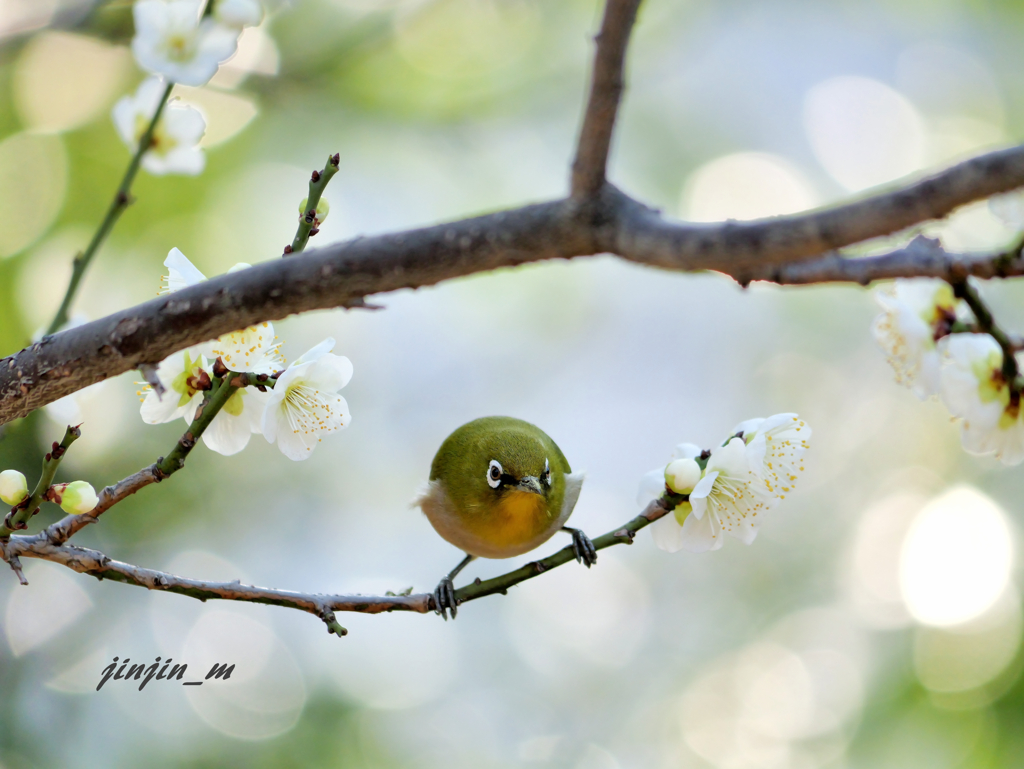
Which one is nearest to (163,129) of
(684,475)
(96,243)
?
(96,243)

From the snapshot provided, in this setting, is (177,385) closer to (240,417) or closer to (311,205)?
(240,417)

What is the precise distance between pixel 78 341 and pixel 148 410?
0.37ft

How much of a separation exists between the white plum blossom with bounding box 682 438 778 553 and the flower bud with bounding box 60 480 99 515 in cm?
39

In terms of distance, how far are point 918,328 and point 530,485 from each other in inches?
20.3

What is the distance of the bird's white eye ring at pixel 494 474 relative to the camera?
3.12 feet

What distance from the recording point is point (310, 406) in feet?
1.99

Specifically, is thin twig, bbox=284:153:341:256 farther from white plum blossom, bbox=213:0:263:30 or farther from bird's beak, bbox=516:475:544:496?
bird's beak, bbox=516:475:544:496

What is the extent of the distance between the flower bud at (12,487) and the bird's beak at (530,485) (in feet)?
1.65

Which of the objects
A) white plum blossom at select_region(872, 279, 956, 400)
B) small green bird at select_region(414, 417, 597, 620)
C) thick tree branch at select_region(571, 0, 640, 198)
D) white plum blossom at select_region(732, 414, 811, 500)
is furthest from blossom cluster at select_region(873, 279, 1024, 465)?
small green bird at select_region(414, 417, 597, 620)

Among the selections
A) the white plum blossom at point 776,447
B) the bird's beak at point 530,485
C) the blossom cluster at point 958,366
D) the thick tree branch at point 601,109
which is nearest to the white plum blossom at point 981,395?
the blossom cluster at point 958,366

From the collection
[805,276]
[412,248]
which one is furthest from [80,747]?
[805,276]

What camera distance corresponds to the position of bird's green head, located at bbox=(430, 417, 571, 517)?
0.94m

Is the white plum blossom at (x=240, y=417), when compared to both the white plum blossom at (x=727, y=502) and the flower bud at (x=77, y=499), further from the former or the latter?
the white plum blossom at (x=727, y=502)

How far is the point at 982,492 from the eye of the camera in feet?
6.73
